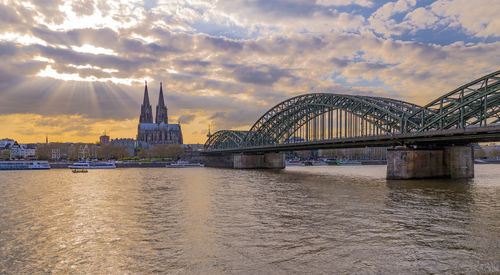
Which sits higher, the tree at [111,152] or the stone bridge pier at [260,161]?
the tree at [111,152]

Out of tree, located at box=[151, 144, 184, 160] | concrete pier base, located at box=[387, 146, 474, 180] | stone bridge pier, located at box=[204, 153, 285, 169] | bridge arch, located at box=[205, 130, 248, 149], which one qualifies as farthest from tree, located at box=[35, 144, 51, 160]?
concrete pier base, located at box=[387, 146, 474, 180]

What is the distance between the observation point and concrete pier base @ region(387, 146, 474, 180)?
160 feet

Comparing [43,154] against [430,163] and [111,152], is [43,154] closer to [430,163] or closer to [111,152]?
[111,152]

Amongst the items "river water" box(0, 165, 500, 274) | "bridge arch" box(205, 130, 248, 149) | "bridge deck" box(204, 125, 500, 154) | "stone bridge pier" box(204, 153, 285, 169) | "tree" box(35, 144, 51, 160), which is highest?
"bridge arch" box(205, 130, 248, 149)

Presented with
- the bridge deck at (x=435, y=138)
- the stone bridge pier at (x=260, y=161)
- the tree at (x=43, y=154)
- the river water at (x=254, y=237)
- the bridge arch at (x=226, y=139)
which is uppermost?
the bridge arch at (x=226, y=139)

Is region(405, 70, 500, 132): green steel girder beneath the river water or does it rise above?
above

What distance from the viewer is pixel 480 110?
148 ft

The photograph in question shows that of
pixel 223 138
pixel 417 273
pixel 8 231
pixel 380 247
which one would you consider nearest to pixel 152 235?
pixel 8 231

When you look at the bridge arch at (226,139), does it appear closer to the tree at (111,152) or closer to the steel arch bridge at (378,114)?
the steel arch bridge at (378,114)

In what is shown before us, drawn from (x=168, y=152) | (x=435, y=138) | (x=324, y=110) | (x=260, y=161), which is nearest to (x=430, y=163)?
(x=435, y=138)

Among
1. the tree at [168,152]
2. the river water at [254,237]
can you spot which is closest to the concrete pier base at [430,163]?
the river water at [254,237]

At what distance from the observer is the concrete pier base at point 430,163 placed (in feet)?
160

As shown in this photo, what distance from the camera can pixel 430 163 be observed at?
4991 centimetres

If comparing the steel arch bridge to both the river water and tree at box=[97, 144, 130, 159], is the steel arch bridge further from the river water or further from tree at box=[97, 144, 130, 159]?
tree at box=[97, 144, 130, 159]
